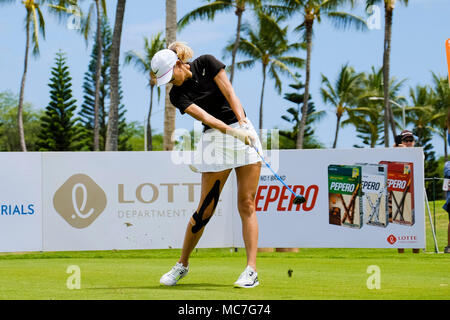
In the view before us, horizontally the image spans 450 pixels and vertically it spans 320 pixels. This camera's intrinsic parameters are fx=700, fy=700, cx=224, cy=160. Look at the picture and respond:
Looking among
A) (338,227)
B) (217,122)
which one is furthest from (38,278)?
(338,227)

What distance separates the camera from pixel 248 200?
5148mm

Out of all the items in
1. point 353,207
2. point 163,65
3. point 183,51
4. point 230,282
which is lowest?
point 230,282

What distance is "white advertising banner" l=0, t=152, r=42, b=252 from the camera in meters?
9.90

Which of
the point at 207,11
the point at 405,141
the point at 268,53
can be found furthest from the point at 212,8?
the point at 405,141

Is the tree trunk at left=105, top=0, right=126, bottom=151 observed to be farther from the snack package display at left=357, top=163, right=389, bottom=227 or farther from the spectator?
the snack package display at left=357, top=163, right=389, bottom=227

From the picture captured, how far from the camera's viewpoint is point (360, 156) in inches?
399

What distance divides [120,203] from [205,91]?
→ 529cm

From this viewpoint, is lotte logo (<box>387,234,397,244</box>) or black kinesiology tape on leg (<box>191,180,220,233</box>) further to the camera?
lotte logo (<box>387,234,397,244</box>)

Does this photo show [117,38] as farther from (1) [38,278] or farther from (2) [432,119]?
(2) [432,119]

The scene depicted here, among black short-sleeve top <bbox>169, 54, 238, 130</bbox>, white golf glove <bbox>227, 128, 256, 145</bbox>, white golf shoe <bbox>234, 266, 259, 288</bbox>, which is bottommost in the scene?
white golf shoe <bbox>234, 266, 259, 288</bbox>

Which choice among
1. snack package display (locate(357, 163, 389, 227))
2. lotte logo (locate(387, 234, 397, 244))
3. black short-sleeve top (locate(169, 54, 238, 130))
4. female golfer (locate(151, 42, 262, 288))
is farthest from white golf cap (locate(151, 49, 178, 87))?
lotte logo (locate(387, 234, 397, 244))

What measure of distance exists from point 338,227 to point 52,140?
155 ft

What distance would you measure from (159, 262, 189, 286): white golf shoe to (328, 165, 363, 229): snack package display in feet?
16.6

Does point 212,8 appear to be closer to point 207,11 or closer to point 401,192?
point 207,11
